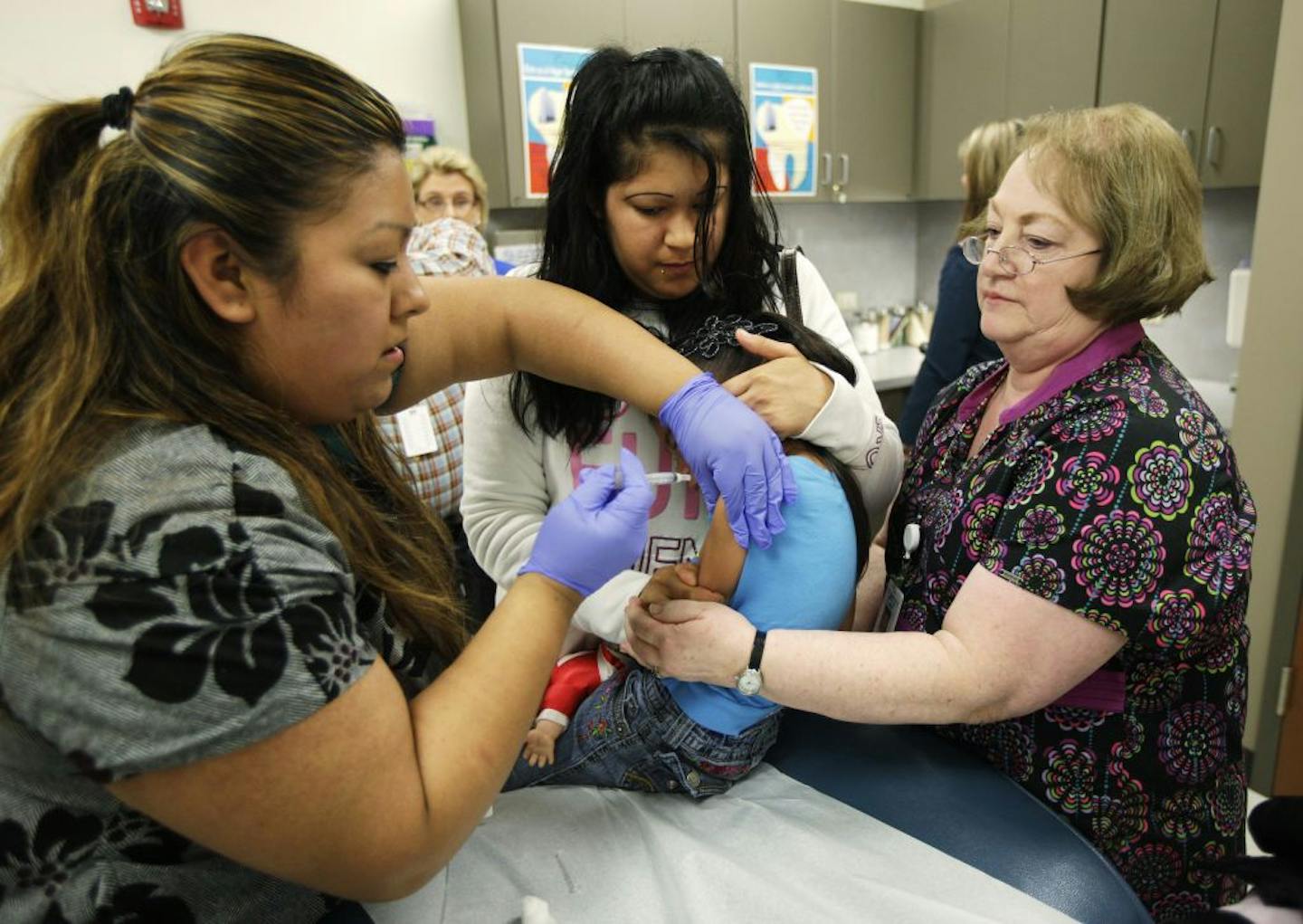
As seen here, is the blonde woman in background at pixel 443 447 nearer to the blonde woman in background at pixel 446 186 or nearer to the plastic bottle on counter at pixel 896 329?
the blonde woman in background at pixel 446 186

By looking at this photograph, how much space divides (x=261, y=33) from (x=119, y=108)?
111 inches

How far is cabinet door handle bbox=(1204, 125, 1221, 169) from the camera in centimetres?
293

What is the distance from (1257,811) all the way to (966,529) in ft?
1.41

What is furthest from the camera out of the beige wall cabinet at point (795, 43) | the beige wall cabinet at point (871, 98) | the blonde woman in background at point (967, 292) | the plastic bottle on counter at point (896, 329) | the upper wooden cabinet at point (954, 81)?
the plastic bottle on counter at point (896, 329)

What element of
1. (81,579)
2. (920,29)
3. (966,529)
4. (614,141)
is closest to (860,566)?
(966,529)

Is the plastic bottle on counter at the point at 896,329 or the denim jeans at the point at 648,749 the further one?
the plastic bottle on counter at the point at 896,329

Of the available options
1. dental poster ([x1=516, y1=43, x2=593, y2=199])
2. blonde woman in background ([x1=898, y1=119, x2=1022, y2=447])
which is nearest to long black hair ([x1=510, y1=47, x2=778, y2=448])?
blonde woman in background ([x1=898, y1=119, x2=1022, y2=447])

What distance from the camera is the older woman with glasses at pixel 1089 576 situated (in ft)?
3.25

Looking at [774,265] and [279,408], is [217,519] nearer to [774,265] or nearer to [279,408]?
[279,408]

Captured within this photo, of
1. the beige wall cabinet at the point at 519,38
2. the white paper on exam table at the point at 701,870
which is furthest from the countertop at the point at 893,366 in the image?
the white paper on exam table at the point at 701,870

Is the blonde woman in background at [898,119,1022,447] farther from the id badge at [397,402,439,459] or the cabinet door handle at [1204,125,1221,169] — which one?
the id badge at [397,402,439,459]

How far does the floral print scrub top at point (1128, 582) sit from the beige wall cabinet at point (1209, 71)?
2.36 metres

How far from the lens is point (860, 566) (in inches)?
48.6

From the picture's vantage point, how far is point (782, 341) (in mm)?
1274
